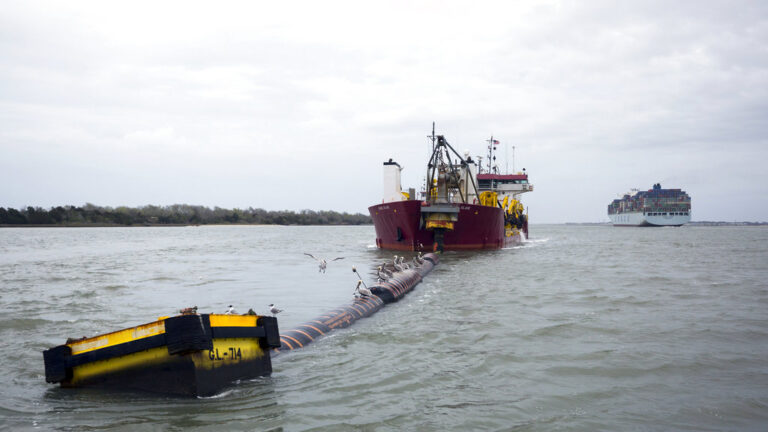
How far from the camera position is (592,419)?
632cm

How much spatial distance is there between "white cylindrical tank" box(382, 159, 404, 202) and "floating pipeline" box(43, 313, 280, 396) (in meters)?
35.8

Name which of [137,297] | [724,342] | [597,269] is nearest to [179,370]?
[724,342]

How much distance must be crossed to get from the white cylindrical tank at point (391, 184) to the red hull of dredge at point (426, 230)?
13.0 ft

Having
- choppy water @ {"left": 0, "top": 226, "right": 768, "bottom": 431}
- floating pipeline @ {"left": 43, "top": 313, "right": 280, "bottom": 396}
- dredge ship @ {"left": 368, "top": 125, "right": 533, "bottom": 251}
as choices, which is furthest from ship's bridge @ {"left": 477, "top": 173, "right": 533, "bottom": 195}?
floating pipeline @ {"left": 43, "top": 313, "right": 280, "bottom": 396}

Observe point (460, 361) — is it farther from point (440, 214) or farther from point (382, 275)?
point (440, 214)

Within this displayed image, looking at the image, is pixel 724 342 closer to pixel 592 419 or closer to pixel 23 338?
pixel 592 419

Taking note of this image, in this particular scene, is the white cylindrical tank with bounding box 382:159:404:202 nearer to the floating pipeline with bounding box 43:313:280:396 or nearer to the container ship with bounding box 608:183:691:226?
the floating pipeline with bounding box 43:313:280:396

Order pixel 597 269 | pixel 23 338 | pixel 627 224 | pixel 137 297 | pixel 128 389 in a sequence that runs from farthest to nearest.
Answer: pixel 627 224
pixel 597 269
pixel 137 297
pixel 23 338
pixel 128 389

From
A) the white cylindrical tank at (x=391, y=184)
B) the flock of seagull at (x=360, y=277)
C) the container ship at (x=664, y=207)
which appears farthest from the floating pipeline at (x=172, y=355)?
the container ship at (x=664, y=207)

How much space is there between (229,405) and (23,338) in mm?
7350

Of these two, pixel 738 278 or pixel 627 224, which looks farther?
pixel 627 224

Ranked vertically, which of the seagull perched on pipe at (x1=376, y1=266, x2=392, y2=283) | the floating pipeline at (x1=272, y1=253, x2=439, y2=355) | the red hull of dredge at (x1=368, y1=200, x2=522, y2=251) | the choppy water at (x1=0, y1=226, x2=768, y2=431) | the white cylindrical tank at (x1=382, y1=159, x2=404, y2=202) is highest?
the white cylindrical tank at (x1=382, y1=159, x2=404, y2=202)

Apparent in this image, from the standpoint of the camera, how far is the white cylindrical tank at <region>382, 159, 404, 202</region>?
42.8 m

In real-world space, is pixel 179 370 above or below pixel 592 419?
above
